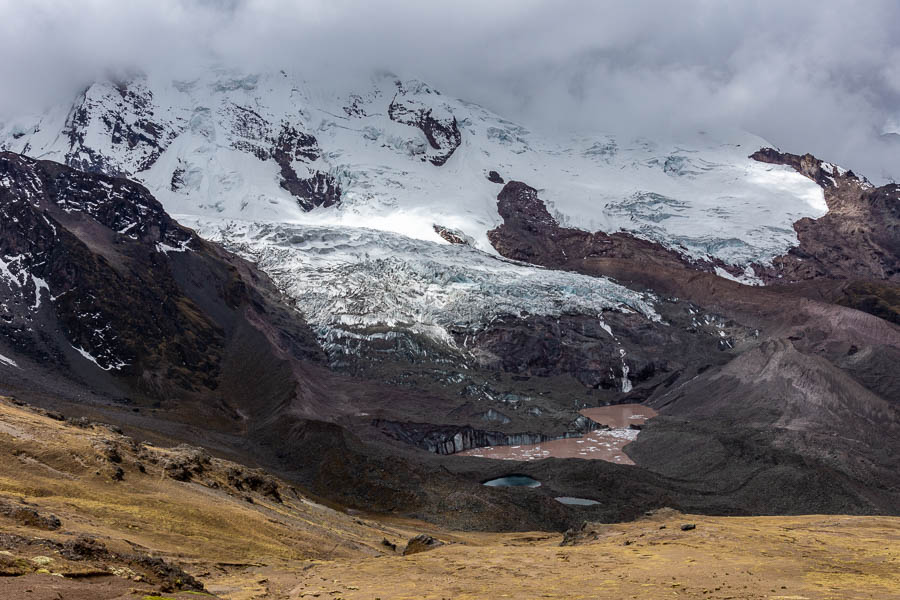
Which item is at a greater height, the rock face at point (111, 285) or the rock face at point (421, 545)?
Result: the rock face at point (111, 285)

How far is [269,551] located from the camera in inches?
1316

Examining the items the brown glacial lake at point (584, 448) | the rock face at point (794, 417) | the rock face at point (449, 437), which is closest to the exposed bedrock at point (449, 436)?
the rock face at point (449, 437)

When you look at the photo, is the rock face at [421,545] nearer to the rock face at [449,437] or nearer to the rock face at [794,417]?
the rock face at [794,417]

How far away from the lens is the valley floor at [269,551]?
20.2 meters

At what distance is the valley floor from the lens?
20.2 metres

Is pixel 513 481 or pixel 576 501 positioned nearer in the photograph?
pixel 576 501

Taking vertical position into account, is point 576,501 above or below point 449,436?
below

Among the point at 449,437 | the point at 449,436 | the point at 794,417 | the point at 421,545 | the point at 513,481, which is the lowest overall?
the point at 513,481

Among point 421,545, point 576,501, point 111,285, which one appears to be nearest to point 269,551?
point 421,545

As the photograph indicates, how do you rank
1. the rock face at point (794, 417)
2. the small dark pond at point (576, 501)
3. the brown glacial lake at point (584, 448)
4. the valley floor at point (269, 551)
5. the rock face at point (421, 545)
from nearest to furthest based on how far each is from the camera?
the valley floor at point (269, 551) < the rock face at point (421, 545) < the small dark pond at point (576, 501) < the rock face at point (794, 417) < the brown glacial lake at point (584, 448)

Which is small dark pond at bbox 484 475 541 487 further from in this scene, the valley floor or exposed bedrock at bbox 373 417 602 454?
the valley floor

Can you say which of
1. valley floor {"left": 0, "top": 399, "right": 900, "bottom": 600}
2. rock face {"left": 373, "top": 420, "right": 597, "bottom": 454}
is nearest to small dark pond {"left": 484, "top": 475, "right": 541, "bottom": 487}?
rock face {"left": 373, "top": 420, "right": 597, "bottom": 454}

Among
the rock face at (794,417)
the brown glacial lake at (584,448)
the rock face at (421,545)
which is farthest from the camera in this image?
the brown glacial lake at (584,448)

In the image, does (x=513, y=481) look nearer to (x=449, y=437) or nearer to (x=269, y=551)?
(x=449, y=437)
